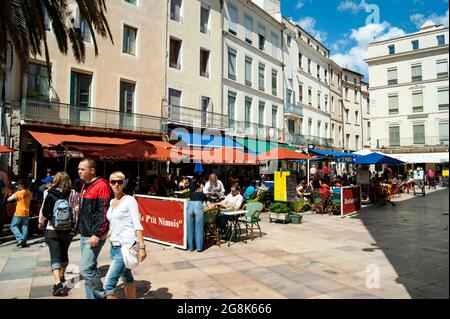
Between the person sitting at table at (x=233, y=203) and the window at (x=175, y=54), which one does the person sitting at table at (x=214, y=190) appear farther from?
the window at (x=175, y=54)

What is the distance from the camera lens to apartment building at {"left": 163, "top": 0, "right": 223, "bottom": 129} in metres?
21.2

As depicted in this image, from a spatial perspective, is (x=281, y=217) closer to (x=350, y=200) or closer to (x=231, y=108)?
(x=350, y=200)

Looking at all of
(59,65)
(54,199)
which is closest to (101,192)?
(54,199)

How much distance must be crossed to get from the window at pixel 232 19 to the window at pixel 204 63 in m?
3.38

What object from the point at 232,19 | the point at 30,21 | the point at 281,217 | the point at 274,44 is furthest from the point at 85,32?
the point at 274,44

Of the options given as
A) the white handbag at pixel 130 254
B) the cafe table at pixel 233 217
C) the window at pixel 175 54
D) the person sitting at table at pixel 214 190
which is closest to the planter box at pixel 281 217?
the person sitting at table at pixel 214 190

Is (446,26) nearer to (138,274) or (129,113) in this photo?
(138,274)

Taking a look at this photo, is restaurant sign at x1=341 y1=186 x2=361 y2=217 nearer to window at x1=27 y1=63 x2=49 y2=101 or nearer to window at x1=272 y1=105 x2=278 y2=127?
window at x1=27 y1=63 x2=49 y2=101

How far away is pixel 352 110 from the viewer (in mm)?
45375

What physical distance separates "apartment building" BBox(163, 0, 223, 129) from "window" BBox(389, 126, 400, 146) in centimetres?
1325

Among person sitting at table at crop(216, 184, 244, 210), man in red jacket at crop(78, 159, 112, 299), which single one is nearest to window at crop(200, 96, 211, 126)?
person sitting at table at crop(216, 184, 244, 210)

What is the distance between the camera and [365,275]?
18.0 ft

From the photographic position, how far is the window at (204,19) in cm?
2361

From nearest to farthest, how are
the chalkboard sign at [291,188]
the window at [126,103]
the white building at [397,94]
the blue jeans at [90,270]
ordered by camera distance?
the blue jeans at [90,270]
the chalkboard sign at [291,188]
the window at [126,103]
the white building at [397,94]
